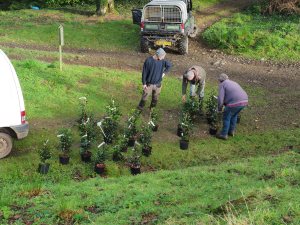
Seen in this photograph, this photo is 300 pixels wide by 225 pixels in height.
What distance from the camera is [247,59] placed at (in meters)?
20.3

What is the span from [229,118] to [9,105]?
5065 millimetres

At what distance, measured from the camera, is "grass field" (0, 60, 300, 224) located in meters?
6.41

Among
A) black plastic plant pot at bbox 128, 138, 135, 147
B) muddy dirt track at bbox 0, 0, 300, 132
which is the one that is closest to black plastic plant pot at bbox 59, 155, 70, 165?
black plastic plant pot at bbox 128, 138, 135, 147

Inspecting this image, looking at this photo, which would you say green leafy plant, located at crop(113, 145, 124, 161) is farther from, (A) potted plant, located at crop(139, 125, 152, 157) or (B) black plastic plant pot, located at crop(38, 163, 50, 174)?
(B) black plastic plant pot, located at crop(38, 163, 50, 174)

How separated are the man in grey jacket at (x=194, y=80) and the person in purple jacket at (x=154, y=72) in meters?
0.73

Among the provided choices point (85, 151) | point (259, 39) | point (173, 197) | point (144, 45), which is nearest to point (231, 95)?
point (85, 151)

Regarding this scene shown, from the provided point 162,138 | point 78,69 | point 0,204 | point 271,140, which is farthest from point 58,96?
point 0,204

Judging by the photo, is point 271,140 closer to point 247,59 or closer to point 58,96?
point 58,96

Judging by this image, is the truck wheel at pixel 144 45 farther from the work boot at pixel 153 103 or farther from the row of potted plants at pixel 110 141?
the row of potted plants at pixel 110 141

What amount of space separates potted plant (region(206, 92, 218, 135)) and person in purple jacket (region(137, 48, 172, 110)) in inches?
58.4

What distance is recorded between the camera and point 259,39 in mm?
21453

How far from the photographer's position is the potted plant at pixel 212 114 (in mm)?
12383

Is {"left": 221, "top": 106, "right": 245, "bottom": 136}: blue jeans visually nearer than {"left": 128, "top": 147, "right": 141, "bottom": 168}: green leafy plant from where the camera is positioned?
No

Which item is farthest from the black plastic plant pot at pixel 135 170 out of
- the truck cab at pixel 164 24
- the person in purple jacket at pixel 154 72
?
the truck cab at pixel 164 24
